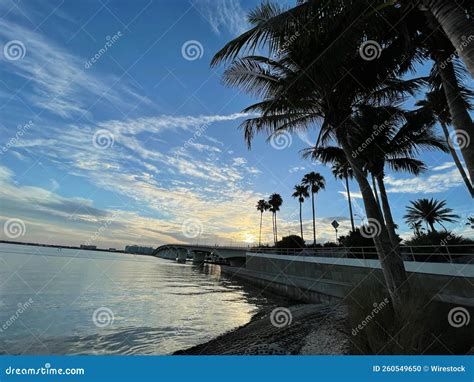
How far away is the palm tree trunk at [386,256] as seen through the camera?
6.34m

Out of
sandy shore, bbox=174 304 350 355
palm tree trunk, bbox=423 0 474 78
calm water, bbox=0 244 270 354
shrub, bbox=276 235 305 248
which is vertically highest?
shrub, bbox=276 235 305 248

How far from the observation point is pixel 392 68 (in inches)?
334

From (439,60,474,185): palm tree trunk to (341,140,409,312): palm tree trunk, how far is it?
2194 millimetres

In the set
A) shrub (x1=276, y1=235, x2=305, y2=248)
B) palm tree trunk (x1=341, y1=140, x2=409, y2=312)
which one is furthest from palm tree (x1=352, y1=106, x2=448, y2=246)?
shrub (x1=276, y1=235, x2=305, y2=248)

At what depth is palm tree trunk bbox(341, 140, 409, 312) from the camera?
634 cm

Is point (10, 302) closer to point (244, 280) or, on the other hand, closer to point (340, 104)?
point (340, 104)

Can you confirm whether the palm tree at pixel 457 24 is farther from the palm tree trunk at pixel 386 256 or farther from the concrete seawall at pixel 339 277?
the concrete seawall at pixel 339 277

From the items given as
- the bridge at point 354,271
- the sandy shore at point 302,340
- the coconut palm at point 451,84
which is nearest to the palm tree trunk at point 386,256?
the bridge at point 354,271

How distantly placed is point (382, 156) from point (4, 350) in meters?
20.8

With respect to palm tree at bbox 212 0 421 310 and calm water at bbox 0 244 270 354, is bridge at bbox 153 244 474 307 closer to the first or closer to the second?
palm tree at bbox 212 0 421 310

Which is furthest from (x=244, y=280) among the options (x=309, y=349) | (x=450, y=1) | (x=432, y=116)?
(x=450, y=1)

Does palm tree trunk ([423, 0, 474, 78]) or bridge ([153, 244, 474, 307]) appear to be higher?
palm tree trunk ([423, 0, 474, 78])

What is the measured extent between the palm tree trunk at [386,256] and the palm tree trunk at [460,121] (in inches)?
86.4

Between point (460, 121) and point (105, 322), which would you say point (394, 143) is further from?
point (105, 322)
